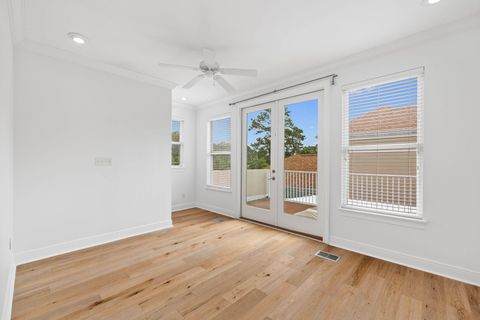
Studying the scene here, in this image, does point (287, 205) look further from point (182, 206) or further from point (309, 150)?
point (182, 206)

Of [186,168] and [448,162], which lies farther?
[186,168]

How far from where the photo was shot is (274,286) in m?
2.18

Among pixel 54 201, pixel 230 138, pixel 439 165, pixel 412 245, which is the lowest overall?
pixel 412 245

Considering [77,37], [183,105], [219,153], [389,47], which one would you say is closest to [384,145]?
[389,47]

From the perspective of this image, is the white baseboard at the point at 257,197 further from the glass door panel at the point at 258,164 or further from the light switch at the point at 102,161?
the light switch at the point at 102,161

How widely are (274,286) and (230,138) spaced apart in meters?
3.27

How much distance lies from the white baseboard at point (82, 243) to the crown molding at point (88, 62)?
7.98ft

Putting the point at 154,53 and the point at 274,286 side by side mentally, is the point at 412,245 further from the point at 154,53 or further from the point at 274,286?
the point at 154,53

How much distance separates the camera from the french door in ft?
11.4

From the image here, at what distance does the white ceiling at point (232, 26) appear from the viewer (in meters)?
2.02

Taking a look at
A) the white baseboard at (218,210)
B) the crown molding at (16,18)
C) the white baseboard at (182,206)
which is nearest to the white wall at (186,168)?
the white baseboard at (182,206)

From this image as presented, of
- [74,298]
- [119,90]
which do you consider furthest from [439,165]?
[119,90]

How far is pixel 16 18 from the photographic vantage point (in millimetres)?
2143

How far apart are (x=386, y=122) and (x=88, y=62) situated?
160 inches
